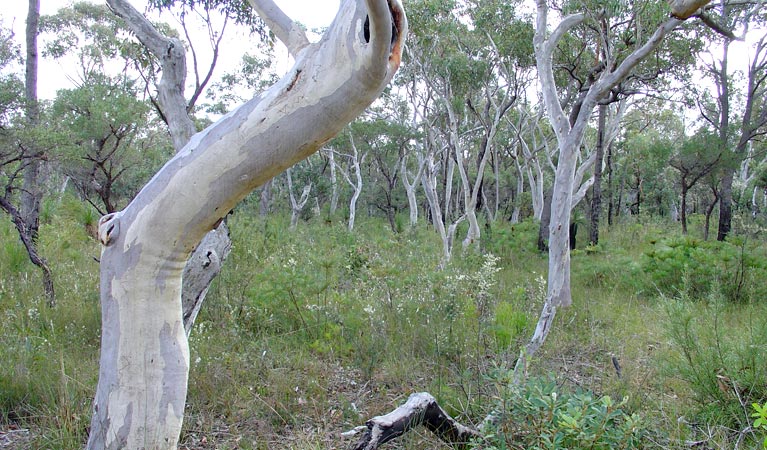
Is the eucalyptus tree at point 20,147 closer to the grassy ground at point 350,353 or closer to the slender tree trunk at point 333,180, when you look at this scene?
the grassy ground at point 350,353

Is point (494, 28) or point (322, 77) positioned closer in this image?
point (322, 77)

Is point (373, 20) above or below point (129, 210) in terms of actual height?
above

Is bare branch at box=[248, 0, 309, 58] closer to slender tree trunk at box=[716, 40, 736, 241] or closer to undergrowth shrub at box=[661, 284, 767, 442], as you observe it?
undergrowth shrub at box=[661, 284, 767, 442]

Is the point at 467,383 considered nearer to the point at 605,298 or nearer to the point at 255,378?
the point at 255,378

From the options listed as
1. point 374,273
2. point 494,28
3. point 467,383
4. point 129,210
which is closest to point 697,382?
point 467,383

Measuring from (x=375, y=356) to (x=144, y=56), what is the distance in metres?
4.48

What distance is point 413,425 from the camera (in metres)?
2.70

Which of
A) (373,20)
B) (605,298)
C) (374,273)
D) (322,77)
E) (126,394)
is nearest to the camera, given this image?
(373,20)

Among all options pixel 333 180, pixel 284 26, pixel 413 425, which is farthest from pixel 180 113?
pixel 333 180

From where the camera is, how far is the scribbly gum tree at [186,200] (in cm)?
182

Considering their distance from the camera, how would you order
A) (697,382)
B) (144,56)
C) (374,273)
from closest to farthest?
(697,382)
(144,56)
(374,273)

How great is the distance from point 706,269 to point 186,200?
7.91 m

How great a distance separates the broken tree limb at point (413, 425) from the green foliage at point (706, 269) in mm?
5303

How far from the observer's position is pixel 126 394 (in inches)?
83.4
